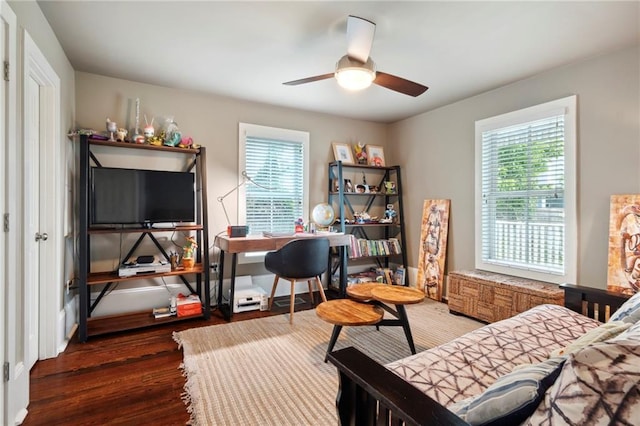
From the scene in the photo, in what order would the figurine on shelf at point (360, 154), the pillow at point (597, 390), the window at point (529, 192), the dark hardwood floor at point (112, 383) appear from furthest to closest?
the figurine on shelf at point (360, 154) < the window at point (529, 192) < the dark hardwood floor at point (112, 383) < the pillow at point (597, 390)

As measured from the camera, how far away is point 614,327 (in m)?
1.09

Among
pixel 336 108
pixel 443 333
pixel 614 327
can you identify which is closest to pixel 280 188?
pixel 336 108

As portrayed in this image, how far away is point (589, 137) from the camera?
2.62 meters

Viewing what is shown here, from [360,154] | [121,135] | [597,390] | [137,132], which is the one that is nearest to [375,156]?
[360,154]

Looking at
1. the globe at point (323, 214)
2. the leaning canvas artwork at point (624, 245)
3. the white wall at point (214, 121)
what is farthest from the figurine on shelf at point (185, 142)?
the leaning canvas artwork at point (624, 245)

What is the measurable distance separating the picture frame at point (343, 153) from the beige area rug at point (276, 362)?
2110 mm

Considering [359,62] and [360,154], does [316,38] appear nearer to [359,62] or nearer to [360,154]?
[359,62]

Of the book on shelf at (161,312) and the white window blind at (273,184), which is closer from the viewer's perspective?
the book on shelf at (161,312)

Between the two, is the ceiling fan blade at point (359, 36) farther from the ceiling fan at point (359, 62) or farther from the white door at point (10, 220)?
the white door at point (10, 220)

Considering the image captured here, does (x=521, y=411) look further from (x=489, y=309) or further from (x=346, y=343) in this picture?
(x=489, y=309)

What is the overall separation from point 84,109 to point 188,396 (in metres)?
2.80

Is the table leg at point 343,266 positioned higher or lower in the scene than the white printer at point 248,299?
higher

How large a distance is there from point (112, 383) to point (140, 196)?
5.29ft

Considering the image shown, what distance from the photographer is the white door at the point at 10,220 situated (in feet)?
4.89
